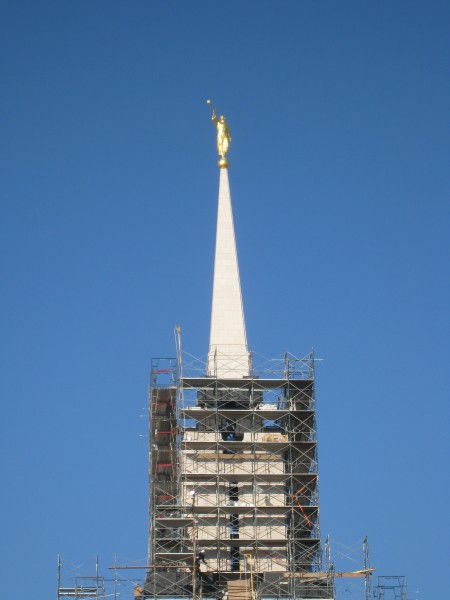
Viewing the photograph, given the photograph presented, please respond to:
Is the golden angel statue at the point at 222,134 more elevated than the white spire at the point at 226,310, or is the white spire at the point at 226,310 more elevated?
the golden angel statue at the point at 222,134

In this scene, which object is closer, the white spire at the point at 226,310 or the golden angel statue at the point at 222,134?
the white spire at the point at 226,310

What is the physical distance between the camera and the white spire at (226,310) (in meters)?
122

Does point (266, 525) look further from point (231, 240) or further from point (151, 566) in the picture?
point (231, 240)

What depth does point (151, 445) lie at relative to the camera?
4793 inches

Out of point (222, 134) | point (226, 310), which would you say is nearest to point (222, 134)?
point (222, 134)

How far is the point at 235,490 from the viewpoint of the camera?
117 m

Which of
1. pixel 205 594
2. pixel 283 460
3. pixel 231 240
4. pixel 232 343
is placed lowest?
pixel 205 594

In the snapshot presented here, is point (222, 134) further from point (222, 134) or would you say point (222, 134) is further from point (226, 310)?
point (226, 310)

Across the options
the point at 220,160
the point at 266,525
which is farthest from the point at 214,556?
the point at 220,160

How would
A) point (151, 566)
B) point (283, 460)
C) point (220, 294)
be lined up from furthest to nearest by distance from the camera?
1. point (220, 294)
2. point (283, 460)
3. point (151, 566)

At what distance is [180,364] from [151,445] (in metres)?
5.95

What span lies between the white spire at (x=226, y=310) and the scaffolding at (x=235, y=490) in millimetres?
2274

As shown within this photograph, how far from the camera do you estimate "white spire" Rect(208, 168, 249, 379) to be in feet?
401

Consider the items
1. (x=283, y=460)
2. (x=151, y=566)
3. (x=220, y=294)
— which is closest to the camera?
(x=151, y=566)
